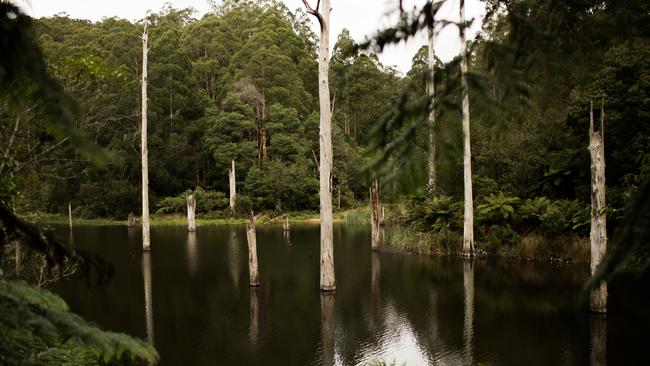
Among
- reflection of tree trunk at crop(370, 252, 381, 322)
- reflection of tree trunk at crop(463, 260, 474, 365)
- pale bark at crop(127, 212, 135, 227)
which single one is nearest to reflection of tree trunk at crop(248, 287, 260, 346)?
reflection of tree trunk at crop(370, 252, 381, 322)

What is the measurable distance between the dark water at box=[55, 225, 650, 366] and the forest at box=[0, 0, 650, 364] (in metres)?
1.15

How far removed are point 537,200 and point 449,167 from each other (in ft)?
43.3

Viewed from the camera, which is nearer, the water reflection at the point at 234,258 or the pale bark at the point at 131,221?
the water reflection at the point at 234,258

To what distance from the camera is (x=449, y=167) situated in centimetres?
232

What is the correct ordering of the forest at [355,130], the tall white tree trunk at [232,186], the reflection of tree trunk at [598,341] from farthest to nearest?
the tall white tree trunk at [232,186]
the reflection of tree trunk at [598,341]
the forest at [355,130]

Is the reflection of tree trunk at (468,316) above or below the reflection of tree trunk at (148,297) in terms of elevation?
above

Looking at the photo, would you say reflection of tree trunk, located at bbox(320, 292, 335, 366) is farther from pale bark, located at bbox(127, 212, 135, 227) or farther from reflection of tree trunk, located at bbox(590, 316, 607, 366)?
Result: pale bark, located at bbox(127, 212, 135, 227)

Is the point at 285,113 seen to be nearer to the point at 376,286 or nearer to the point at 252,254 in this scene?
the point at 252,254

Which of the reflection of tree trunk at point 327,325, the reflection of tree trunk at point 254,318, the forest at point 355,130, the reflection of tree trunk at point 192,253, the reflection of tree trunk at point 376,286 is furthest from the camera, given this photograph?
the reflection of tree trunk at point 192,253

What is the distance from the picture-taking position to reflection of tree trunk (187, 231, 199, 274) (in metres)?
13.7

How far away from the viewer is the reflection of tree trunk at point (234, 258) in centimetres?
1228

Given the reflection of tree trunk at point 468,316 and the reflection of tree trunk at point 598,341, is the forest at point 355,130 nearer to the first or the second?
the reflection of tree trunk at point 598,341

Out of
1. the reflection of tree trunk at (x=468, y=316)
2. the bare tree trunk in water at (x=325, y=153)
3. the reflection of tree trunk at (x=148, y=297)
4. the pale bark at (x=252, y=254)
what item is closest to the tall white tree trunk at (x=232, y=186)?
the reflection of tree trunk at (x=148, y=297)

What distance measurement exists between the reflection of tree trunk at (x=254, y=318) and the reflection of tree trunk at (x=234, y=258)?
1.21 metres
